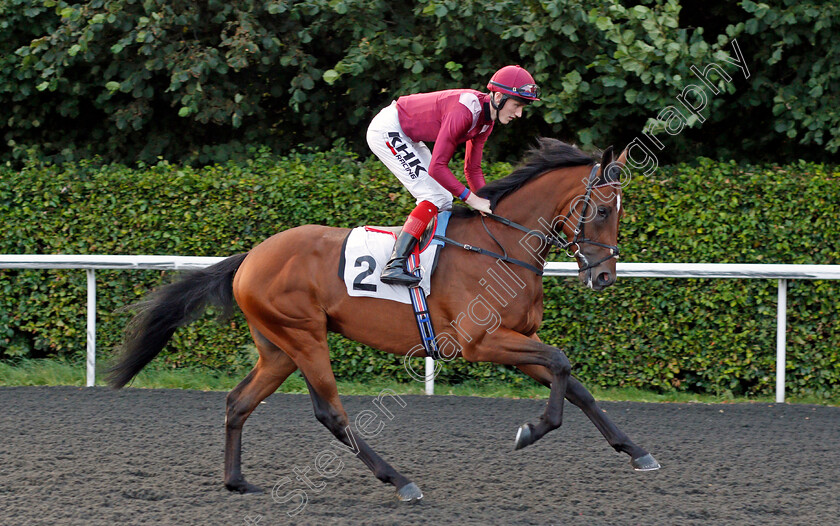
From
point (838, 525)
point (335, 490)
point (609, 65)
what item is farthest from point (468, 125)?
point (609, 65)

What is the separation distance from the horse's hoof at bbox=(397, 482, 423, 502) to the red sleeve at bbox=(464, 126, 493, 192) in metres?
1.60

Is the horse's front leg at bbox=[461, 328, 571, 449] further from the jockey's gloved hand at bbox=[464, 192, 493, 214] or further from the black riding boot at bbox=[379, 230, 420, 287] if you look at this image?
the jockey's gloved hand at bbox=[464, 192, 493, 214]

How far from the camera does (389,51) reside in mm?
7062

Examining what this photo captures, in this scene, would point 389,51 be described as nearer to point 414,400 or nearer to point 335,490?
point 414,400

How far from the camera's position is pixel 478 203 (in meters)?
4.10

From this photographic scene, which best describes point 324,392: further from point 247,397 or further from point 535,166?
point 535,166

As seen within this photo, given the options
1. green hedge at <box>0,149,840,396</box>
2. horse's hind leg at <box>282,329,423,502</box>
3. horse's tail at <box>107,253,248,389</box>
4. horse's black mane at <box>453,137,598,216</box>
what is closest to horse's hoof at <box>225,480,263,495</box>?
horse's hind leg at <box>282,329,423,502</box>

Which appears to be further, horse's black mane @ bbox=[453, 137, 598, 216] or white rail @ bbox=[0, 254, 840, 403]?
white rail @ bbox=[0, 254, 840, 403]

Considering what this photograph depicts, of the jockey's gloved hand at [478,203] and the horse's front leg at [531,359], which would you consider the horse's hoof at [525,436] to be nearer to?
the horse's front leg at [531,359]

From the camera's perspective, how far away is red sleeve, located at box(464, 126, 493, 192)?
436 cm

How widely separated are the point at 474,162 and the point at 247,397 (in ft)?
5.74

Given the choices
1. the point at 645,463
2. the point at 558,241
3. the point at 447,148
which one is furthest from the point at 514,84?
the point at 645,463

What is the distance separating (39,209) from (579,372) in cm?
467

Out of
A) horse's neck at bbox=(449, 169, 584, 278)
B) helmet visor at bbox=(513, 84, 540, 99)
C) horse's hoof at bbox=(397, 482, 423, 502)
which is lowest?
horse's hoof at bbox=(397, 482, 423, 502)
